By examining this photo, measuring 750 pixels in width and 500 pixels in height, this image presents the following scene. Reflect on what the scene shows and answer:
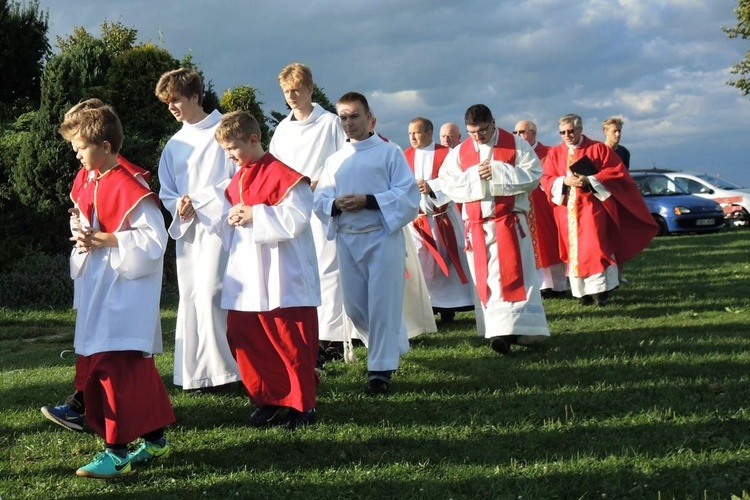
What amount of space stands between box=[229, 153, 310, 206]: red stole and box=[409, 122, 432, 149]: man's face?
4.94 metres

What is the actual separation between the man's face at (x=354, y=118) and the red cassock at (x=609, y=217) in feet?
16.9

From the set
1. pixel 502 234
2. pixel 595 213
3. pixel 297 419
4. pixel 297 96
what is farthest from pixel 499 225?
pixel 595 213

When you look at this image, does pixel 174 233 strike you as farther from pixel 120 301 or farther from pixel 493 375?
pixel 493 375

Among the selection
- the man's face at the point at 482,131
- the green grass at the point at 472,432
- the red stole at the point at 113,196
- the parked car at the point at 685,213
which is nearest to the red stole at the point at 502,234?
the man's face at the point at 482,131

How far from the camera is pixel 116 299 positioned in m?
5.36

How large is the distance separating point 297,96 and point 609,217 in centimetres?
528

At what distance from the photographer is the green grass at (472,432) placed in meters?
4.97

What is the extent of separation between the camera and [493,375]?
7418 millimetres

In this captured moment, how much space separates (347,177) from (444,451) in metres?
2.49

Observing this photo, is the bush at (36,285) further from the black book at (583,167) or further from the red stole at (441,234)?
the black book at (583,167)

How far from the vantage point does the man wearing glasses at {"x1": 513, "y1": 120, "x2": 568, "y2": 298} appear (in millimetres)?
12875

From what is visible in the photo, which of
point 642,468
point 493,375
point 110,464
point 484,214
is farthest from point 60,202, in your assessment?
point 642,468

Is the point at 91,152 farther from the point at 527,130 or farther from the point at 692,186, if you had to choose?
the point at 692,186

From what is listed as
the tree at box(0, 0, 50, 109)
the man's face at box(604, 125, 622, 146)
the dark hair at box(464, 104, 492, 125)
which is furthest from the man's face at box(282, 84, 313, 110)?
the tree at box(0, 0, 50, 109)
